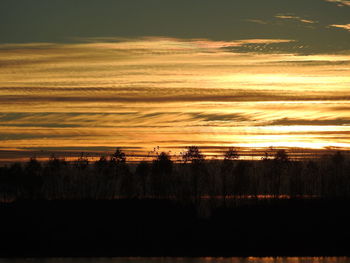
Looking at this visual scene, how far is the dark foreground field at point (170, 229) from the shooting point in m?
97.7

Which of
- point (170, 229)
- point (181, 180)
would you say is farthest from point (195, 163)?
point (170, 229)

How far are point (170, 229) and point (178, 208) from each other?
11.5 metres

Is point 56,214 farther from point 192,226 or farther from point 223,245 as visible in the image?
point 223,245

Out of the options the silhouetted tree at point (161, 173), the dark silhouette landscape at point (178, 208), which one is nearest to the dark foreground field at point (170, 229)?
the dark silhouette landscape at point (178, 208)

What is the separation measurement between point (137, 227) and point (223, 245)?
15414 millimetres

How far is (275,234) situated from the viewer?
105 m

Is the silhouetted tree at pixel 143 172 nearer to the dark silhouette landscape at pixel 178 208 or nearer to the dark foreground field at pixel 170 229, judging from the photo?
the dark silhouette landscape at pixel 178 208

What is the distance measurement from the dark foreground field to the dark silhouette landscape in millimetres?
156

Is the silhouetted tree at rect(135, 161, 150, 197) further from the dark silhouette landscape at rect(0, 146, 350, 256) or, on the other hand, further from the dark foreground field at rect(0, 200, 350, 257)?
the dark foreground field at rect(0, 200, 350, 257)

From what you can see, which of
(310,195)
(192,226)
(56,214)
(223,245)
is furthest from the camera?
(310,195)

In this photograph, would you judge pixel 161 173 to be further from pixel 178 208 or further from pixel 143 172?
pixel 178 208

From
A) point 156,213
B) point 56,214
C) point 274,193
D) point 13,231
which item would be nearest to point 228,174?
point 274,193

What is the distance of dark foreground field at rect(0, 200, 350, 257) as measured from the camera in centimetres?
9769

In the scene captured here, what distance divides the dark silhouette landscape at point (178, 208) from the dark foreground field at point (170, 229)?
0.16 m
